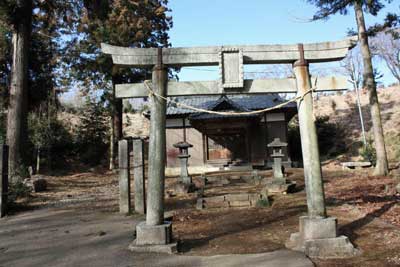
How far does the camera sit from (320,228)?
4980 mm

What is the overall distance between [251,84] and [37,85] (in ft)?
62.3

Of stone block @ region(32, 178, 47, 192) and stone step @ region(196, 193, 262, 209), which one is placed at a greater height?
stone block @ region(32, 178, 47, 192)

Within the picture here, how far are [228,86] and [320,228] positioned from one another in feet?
8.80

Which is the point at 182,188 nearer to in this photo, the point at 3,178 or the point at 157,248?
the point at 3,178

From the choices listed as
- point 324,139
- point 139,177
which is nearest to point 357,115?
point 324,139

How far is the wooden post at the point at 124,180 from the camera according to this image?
27.7ft

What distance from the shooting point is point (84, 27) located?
69.7 feet

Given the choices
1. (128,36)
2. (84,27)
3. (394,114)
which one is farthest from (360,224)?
(394,114)

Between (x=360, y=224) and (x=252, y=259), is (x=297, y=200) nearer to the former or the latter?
(x=360, y=224)

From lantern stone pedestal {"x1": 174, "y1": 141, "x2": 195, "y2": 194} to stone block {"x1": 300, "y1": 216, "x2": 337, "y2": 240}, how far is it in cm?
707

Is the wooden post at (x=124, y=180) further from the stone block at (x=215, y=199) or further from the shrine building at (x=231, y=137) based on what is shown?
the shrine building at (x=231, y=137)

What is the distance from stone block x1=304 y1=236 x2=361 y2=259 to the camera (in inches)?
185

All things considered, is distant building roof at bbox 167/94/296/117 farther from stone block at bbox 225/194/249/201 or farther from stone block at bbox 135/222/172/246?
stone block at bbox 135/222/172/246

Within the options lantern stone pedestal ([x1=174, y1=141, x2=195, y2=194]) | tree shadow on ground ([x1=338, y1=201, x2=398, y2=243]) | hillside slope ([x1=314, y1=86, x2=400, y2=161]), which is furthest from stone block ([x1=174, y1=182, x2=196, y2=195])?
hillside slope ([x1=314, y1=86, x2=400, y2=161])
